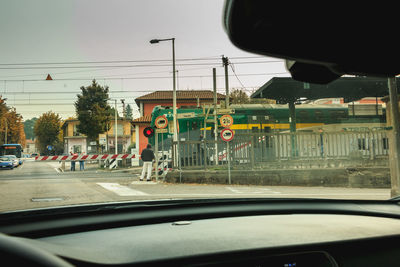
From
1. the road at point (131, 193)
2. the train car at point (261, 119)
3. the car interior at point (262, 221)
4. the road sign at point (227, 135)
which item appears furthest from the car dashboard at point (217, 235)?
the train car at point (261, 119)

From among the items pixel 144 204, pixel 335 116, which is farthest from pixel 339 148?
pixel 144 204

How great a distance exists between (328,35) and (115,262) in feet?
3.36

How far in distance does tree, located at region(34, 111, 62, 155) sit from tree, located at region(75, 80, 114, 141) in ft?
79.7

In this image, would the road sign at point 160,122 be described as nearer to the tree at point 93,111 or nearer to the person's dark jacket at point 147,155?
the person's dark jacket at point 147,155

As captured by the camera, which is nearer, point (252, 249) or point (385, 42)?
point (385, 42)

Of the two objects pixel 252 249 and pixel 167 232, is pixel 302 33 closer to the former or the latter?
pixel 252 249

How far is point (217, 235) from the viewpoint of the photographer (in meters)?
1.76

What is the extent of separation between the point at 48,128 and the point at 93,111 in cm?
3002

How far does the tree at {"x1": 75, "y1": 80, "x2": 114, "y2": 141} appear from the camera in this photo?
4850cm

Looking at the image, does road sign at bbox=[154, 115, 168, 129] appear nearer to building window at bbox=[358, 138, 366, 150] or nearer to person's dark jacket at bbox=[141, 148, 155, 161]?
person's dark jacket at bbox=[141, 148, 155, 161]

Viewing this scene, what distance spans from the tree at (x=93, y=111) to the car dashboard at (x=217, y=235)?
4760cm

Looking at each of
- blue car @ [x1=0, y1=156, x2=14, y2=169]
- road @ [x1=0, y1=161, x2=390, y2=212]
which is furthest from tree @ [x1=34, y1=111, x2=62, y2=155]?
road @ [x1=0, y1=161, x2=390, y2=212]

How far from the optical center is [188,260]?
1382 millimetres

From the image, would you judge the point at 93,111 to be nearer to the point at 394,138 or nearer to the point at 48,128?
the point at 48,128
